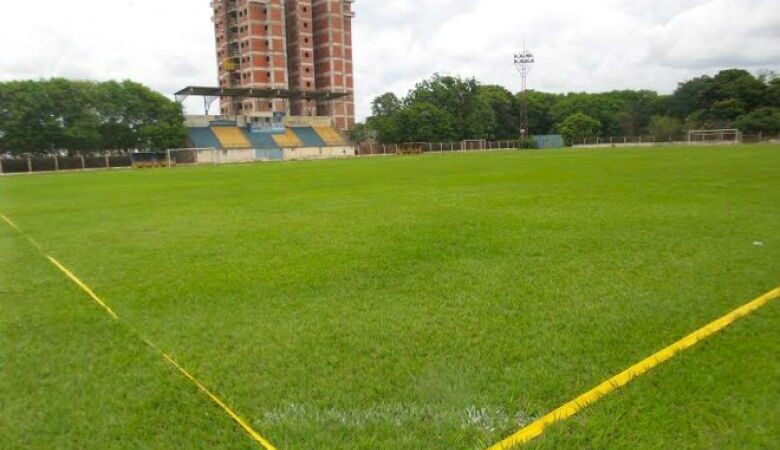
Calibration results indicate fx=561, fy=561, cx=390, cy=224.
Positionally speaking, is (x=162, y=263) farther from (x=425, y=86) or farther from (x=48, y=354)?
(x=425, y=86)

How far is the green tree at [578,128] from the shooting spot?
9281cm

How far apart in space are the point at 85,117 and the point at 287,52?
155 ft

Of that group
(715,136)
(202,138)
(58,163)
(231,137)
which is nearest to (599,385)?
(58,163)

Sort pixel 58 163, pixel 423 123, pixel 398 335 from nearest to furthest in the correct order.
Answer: pixel 398 335, pixel 58 163, pixel 423 123

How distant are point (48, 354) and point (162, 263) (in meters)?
3.27

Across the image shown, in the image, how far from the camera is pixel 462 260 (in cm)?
696

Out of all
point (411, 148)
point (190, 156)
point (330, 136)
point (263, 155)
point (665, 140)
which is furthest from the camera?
point (411, 148)

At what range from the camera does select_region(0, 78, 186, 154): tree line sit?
54625 millimetres

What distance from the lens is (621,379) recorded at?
11.4 feet

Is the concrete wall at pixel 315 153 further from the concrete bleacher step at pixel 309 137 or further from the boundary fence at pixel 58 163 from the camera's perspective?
the boundary fence at pixel 58 163

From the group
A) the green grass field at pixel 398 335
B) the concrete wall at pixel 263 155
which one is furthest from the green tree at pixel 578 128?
the green grass field at pixel 398 335

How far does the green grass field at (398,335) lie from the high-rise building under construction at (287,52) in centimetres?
8223

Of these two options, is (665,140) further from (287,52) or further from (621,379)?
(621,379)

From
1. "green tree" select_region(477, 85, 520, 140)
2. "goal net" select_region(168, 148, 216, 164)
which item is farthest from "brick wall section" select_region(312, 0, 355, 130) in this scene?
"goal net" select_region(168, 148, 216, 164)
